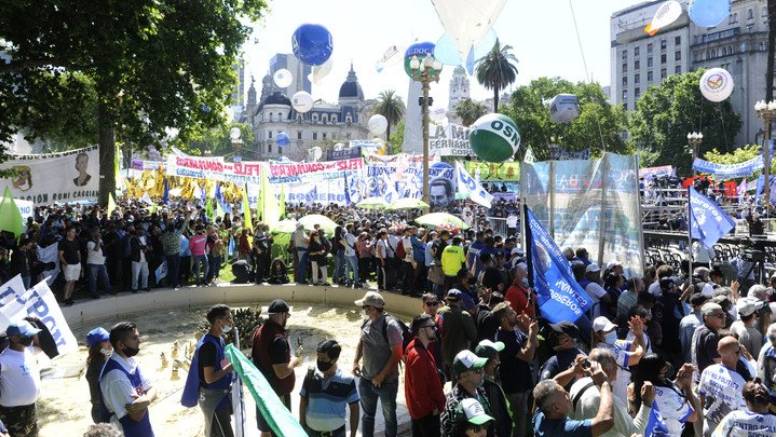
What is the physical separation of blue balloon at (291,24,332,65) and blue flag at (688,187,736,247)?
1212 cm

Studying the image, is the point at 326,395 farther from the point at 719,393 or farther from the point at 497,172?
the point at 497,172

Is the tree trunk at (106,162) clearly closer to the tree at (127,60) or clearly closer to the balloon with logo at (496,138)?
the tree at (127,60)

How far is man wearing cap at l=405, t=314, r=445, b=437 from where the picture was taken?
5.28 meters

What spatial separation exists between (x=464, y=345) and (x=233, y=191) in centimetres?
2448

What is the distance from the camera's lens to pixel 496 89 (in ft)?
227

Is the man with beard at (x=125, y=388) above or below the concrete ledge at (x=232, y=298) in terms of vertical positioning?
above

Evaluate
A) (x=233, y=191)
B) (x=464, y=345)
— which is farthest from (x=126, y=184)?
(x=464, y=345)

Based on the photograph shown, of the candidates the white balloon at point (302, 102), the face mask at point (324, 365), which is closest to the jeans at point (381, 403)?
the face mask at point (324, 365)

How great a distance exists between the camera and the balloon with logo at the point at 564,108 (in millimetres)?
31266

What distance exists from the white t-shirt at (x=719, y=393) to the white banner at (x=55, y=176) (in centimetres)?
1742

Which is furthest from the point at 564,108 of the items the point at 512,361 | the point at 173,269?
the point at 512,361

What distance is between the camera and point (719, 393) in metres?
4.76

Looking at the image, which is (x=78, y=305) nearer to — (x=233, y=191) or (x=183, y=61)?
(x=183, y=61)

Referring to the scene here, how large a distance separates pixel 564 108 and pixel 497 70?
3852 centimetres
